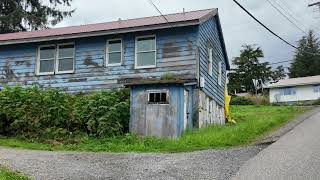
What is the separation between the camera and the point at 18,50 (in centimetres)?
2369

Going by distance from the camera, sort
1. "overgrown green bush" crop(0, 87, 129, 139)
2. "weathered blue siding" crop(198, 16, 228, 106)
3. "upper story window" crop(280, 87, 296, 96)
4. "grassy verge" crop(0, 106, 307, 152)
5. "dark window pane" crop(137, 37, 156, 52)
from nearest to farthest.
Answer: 1. "grassy verge" crop(0, 106, 307, 152)
2. "overgrown green bush" crop(0, 87, 129, 139)
3. "dark window pane" crop(137, 37, 156, 52)
4. "weathered blue siding" crop(198, 16, 228, 106)
5. "upper story window" crop(280, 87, 296, 96)

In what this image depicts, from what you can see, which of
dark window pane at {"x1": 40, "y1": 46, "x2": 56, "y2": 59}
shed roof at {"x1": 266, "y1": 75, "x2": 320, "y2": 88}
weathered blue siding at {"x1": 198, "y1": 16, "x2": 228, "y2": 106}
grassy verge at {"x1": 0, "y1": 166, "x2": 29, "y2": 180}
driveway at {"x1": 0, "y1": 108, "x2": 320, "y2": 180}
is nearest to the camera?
grassy verge at {"x1": 0, "y1": 166, "x2": 29, "y2": 180}

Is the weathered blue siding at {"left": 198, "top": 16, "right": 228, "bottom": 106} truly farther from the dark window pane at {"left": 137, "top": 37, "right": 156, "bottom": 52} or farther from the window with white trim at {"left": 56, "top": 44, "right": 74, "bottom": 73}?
the window with white trim at {"left": 56, "top": 44, "right": 74, "bottom": 73}

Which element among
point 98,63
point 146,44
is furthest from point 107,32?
point 146,44

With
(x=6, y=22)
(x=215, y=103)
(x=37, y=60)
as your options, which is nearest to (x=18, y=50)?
(x=37, y=60)

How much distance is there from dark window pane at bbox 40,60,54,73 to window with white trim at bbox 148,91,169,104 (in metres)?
6.85

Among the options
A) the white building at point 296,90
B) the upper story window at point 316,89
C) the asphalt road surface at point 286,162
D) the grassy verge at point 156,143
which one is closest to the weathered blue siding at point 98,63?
the grassy verge at point 156,143

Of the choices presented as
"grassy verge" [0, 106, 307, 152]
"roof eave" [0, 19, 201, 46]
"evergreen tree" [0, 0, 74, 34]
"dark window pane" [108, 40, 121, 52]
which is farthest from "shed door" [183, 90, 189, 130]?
"evergreen tree" [0, 0, 74, 34]

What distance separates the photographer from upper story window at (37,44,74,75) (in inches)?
888

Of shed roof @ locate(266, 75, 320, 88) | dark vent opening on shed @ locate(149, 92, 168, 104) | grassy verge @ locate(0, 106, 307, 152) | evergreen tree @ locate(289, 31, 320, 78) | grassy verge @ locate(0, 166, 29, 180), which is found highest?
evergreen tree @ locate(289, 31, 320, 78)

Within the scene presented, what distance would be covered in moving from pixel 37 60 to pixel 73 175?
13.4 m

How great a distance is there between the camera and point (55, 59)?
22734 mm

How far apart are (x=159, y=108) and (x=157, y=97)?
454 mm

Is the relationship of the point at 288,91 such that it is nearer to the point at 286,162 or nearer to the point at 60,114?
the point at 60,114
